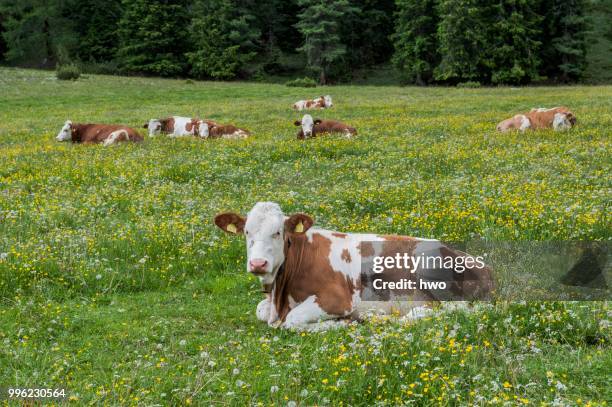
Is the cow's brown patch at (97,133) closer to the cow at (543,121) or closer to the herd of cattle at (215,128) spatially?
the herd of cattle at (215,128)

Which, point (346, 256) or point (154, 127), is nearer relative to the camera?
point (346, 256)

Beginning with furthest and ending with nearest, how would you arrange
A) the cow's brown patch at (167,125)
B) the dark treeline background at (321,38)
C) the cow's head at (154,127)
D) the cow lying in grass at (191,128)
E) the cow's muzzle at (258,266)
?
the dark treeline background at (321,38)
the cow's brown patch at (167,125)
the cow's head at (154,127)
the cow lying in grass at (191,128)
the cow's muzzle at (258,266)

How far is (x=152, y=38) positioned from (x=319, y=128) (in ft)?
204

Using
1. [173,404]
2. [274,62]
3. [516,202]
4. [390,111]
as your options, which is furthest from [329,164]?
[274,62]

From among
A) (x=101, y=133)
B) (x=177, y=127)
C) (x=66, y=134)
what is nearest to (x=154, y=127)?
(x=177, y=127)

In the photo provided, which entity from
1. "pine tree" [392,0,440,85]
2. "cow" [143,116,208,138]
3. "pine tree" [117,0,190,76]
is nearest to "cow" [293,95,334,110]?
"cow" [143,116,208,138]

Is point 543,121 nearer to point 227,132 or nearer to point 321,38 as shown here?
point 227,132

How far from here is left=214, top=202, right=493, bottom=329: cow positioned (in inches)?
295

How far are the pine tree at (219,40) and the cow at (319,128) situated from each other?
54.1m

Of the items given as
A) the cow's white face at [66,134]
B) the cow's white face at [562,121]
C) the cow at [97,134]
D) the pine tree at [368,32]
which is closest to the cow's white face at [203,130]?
the cow at [97,134]

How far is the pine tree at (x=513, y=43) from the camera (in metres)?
67.9

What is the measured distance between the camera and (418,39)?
2936 inches

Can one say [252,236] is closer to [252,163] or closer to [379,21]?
[252,163]

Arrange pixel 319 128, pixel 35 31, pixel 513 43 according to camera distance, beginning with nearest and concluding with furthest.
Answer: pixel 319 128
pixel 513 43
pixel 35 31
